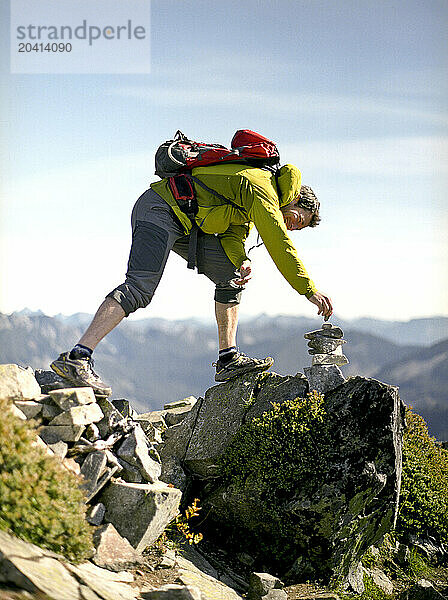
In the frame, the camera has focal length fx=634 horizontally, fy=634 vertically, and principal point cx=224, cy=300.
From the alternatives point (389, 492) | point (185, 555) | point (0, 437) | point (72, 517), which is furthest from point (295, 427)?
point (0, 437)

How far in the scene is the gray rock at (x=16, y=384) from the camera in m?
5.29

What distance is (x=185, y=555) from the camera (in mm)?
6215

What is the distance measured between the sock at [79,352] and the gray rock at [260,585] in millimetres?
→ 2706

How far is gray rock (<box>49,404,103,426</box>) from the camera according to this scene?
5.35 meters

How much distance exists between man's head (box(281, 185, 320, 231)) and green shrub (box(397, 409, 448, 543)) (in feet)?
12.7

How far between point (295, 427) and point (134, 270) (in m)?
2.42

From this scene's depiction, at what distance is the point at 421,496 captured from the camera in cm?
889

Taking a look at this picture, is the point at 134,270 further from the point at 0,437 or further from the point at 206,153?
the point at 0,437

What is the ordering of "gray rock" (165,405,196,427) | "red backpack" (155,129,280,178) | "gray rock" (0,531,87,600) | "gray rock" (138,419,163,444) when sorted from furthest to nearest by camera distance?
"gray rock" (165,405,196,427) → "gray rock" (138,419,163,444) → "red backpack" (155,129,280,178) → "gray rock" (0,531,87,600)

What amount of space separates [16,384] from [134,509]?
1.46m

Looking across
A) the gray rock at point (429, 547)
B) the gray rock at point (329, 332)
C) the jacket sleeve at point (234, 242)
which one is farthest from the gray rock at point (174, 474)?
the gray rock at point (429, 547)

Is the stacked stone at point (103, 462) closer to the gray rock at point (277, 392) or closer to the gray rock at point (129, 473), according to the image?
the gray rock at point (129, 473)

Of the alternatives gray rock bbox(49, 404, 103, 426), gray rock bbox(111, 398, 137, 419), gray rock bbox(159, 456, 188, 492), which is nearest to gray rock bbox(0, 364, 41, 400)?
gray rock bbox(49, 404, 103, 426)

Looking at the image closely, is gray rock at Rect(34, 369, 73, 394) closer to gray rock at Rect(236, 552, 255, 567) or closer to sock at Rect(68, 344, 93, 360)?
sock at Rect(68, 344, 93, 360)
